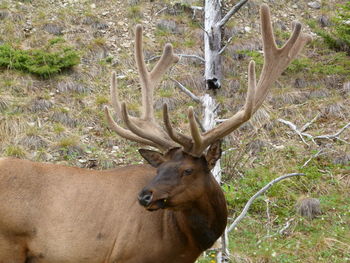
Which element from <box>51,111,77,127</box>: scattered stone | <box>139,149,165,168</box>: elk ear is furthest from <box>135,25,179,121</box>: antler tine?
<box>51,111,77,127</box>: scattered stone

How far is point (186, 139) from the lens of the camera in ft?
15.7

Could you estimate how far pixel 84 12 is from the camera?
13008 mm

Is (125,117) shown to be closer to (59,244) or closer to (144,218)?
(144,218)

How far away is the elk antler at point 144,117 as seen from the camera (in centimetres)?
504

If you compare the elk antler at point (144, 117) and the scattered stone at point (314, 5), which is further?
the scattered stone at point (314, 5)

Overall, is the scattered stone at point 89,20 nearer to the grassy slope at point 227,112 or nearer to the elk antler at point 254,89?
the grassy slope at point 227,112

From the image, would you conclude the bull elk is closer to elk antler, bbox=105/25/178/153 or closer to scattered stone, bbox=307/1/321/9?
elk antler, bbox=105/25/178/153

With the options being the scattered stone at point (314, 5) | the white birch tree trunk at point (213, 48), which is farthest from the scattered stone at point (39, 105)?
the scattered stone at point (314, 5)

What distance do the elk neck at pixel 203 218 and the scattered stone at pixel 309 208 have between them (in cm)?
341

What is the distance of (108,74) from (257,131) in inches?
135

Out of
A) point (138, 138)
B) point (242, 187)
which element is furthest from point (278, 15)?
point (138, 138)

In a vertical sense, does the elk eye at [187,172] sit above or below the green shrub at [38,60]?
below

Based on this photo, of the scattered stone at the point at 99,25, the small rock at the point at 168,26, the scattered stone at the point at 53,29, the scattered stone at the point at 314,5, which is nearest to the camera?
the scattered stone at the point at 53,29

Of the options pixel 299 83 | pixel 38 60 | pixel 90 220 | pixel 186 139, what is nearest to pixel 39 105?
pixel 38 60
